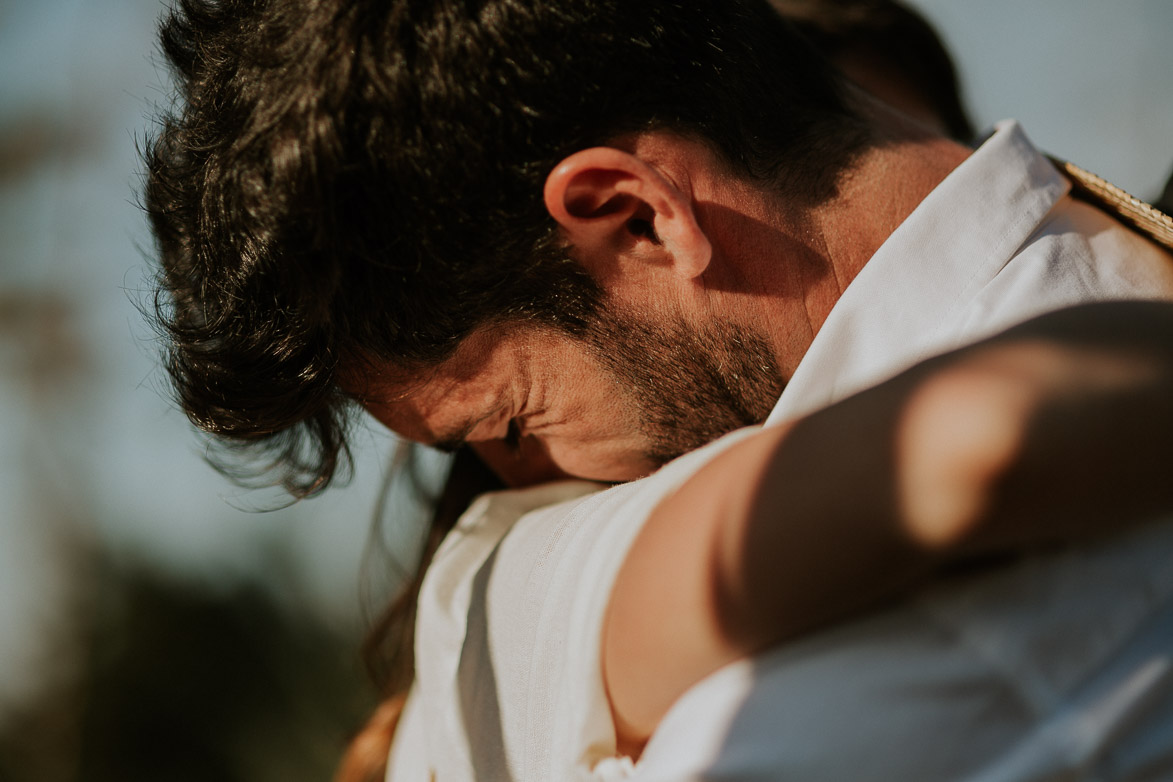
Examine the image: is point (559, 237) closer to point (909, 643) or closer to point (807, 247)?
point (807, 247)

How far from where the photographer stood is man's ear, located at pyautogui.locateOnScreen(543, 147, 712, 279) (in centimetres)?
142

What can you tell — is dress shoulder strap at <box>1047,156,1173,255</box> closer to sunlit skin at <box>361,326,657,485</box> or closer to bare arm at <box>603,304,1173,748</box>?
bare arm at <box>603,304,1173,748</box>

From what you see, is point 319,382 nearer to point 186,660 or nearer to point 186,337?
point 186,337

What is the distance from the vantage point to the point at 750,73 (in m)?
1.64

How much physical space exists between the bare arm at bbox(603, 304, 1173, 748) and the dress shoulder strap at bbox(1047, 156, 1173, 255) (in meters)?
0.74

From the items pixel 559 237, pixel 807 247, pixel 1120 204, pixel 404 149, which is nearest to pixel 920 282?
pixel 807 247

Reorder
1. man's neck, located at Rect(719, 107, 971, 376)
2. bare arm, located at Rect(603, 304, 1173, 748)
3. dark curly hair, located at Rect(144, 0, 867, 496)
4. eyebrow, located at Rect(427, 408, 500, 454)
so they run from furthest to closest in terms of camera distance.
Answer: eyebrow, located at Rect(427, 408, 500, 454) < man's neck, located at Rect(719, 107, 971, 376) < dark curly hair, located at Rect(144, 0, 867, 496) < bare arm, located at Rect(603, 304, 1173, 748)

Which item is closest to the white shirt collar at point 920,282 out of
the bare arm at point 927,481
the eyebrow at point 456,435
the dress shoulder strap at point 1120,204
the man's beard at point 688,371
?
the dress shoulder strap at point 1120,204

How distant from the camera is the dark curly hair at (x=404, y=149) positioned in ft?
4.56

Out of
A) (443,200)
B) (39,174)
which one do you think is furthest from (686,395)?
(39,174)

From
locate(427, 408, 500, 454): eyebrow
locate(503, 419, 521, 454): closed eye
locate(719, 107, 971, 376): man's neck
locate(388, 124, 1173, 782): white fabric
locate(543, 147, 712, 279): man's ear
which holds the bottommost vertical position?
locate(388, 124, 1173, 782): white fabric

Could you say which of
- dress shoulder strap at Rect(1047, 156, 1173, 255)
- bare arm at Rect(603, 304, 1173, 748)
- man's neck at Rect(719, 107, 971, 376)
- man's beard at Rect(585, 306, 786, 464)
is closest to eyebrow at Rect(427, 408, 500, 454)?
man's beard at Rect(585, 306, 786, 464)

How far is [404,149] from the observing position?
139 cm

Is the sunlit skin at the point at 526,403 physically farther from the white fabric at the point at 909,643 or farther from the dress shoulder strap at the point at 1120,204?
the dress shoulder strap at the point at 1120,204
